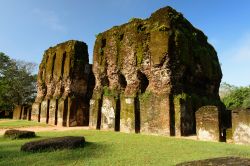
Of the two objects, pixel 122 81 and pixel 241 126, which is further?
pixel 122 81

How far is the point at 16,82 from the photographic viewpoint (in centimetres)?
3397

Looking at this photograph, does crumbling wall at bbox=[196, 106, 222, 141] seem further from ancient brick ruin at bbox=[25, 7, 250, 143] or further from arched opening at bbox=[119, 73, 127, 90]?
arched opening at bbox=[119, 73, 127, 90]

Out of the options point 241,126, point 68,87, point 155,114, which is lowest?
point 241,126

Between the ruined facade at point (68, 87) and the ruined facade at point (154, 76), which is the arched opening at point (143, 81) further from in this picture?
the ruined facade at point (68, 87)

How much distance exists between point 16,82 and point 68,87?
1774cm

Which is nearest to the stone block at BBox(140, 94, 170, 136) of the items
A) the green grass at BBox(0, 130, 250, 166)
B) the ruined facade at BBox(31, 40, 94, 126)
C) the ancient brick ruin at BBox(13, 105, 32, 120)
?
the green grass at BBox(0, 130, 250, 166)

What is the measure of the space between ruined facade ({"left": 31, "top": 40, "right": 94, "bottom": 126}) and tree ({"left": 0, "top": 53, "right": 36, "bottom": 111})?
42.3ft

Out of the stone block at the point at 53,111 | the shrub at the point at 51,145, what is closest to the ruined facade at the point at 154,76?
the stone block at the point at 53,111

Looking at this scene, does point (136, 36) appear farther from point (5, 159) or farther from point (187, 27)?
point (5, 159)

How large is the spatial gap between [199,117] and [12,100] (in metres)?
28.2

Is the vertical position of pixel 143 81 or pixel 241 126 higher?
pixel 143 81

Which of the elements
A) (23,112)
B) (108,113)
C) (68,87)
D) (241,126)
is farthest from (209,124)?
(23,112)

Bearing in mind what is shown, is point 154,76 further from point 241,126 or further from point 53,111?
point 53,111

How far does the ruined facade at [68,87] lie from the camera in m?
18.2
